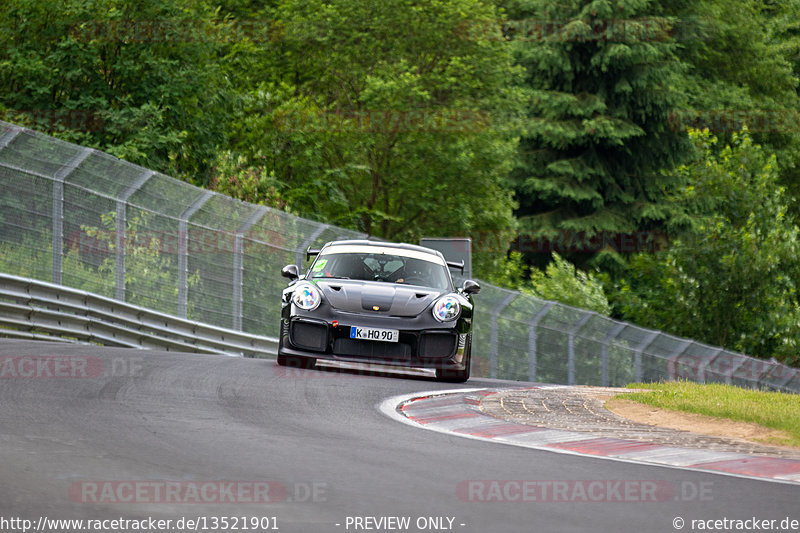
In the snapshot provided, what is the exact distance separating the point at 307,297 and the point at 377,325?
2.88 ft

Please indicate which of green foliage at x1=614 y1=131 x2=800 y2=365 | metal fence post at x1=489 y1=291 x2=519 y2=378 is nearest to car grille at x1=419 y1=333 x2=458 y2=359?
metal fence post at x1=489 y1=291 x2=519 y2=378

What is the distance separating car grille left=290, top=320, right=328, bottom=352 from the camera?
1286 cm

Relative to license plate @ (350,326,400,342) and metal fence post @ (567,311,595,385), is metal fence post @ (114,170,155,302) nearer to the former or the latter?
license plate @ (350,326,400,342)

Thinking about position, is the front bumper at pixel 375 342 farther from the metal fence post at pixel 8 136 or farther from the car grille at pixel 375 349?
the metal fence post at pixel 8 136

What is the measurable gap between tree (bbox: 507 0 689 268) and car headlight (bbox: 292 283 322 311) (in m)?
33.9

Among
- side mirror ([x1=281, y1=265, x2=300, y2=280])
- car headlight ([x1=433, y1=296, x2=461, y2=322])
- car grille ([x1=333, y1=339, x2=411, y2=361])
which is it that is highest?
side mirror ([x1=281, y1=265, x2=300, y2=280])

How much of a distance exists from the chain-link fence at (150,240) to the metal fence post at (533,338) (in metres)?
0.08

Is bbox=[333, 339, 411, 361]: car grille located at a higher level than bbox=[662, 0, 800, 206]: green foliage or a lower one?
lower

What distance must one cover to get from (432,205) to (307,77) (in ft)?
22.2

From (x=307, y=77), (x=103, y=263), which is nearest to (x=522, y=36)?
(x=307, y=77)

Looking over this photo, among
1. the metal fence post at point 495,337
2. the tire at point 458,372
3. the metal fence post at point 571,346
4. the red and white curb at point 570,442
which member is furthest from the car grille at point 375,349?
the metal fence post at point 571,346

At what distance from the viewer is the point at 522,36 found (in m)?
47.8

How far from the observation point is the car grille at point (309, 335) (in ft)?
42.2

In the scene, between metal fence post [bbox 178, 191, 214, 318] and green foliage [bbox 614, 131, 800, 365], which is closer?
metal fence post [bbox 178, 191, 214, 318]
